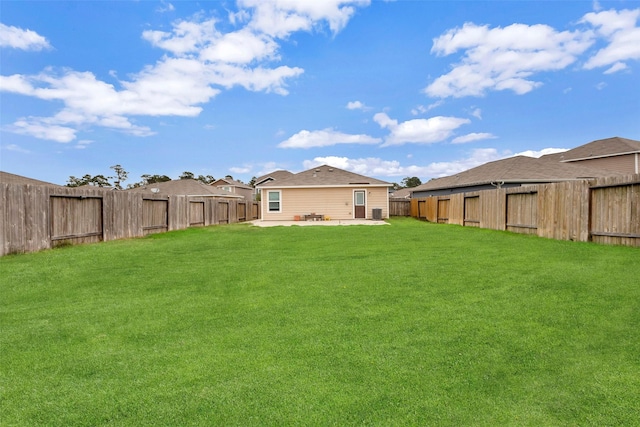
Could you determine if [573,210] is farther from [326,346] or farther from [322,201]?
[322,201]

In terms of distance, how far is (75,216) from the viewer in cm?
975

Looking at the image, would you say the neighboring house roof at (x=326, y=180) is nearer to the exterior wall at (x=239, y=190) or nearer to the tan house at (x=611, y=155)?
the tan house at (x=611, y=155)

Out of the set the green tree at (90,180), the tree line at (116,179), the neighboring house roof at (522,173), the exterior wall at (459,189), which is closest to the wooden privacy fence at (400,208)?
the exterior wall at (459,189)

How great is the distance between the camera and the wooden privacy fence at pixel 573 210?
777cm

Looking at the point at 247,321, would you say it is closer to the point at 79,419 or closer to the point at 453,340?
the point at 79,419

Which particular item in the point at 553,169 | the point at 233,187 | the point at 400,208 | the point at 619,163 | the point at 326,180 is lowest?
the point at 400,208

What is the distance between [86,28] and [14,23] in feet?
7.99

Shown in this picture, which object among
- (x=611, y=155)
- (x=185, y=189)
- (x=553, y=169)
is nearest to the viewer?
(x=553, y=169)

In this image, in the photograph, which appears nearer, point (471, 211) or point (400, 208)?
point (471, 211)

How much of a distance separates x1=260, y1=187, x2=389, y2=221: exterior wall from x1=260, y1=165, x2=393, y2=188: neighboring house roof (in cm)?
38

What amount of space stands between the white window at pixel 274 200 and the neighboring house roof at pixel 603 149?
2569 centimetres

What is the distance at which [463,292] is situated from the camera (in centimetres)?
450

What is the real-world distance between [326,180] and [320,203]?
172 cm

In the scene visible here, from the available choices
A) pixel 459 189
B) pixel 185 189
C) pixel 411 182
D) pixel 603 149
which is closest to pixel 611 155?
pixel 603 149
